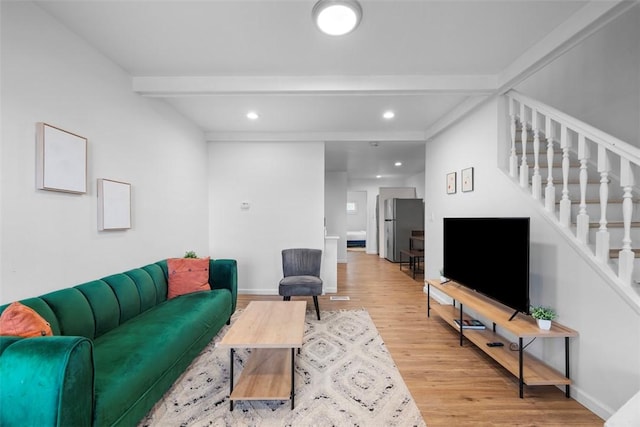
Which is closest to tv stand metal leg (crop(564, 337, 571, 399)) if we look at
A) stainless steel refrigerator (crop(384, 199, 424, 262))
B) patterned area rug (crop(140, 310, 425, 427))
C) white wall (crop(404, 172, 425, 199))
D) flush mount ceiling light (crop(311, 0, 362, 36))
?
patterned area rug (crop(140, 310, 425, 427))

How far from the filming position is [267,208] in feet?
14.9

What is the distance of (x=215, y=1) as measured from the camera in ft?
5.75

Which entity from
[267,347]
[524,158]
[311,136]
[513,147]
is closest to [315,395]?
[267,347]

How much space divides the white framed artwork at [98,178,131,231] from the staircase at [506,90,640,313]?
3.58m

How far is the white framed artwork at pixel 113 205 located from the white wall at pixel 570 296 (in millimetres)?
3344

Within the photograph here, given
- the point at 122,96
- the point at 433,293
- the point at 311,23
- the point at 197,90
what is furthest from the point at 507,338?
the point at 122,96

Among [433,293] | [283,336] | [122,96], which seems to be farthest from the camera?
[433,293]

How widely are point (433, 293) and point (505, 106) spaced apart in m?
2.75

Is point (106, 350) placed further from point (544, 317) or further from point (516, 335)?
point (544, 317)

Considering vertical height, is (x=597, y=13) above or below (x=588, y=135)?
above

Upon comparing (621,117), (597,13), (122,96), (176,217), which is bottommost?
(176,217)

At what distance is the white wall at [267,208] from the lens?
4.53 metres

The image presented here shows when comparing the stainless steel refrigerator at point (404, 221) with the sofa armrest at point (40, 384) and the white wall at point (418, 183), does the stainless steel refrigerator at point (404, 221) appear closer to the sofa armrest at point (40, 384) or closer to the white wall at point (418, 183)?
the white wall at point (418, 183)

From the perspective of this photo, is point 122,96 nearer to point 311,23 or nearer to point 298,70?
point 298,70
